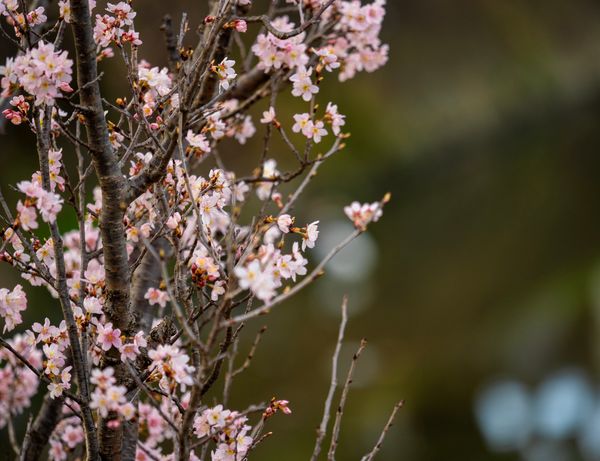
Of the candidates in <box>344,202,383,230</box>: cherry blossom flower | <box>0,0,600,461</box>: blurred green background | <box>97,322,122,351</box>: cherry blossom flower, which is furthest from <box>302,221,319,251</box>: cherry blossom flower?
<box>0,0,600,461</box>: blurred green background

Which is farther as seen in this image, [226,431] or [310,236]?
[310,236]

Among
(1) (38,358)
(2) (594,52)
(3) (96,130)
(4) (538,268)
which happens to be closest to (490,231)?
(4) (538,268)

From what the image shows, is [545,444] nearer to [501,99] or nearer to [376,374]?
[376,374]

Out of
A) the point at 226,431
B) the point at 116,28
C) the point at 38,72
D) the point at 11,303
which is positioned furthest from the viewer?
the point at 116,28

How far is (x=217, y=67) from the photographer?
159cm

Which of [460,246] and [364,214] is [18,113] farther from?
[460,246]

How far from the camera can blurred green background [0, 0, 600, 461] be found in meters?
5.25

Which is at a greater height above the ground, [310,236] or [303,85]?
[303,85]

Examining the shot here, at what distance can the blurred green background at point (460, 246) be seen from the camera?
5246mm

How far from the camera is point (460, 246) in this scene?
840 centimetres

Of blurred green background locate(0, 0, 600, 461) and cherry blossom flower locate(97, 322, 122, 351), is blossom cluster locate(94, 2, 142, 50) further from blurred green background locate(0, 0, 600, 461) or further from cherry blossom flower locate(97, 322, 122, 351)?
blurred green background locate(0, 0, 600, 461)

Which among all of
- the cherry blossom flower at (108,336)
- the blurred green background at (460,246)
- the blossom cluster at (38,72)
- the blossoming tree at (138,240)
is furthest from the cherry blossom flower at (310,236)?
the blurred green background at (460,246)

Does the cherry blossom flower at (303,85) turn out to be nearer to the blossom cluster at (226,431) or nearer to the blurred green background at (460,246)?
the blossom cluster at (226,431)

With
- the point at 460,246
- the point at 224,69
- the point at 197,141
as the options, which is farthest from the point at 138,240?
the point at 460,246
